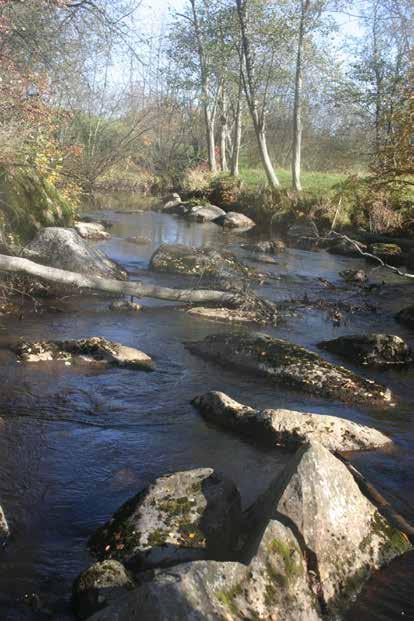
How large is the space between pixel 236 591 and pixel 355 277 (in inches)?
508

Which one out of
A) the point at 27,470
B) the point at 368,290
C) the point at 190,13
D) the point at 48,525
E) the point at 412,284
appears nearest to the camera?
the point at 48,525

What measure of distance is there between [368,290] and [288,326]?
405cm

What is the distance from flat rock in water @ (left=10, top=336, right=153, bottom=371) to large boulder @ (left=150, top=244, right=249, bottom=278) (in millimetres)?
5543

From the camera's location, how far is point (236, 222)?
2616 centimetres

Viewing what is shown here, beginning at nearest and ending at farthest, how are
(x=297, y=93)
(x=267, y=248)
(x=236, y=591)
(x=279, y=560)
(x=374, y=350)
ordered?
(x=236, y=591) < (x=279, y=560) < (x=374, y=350) < (x=267, y=248) < (x=297, y=93)

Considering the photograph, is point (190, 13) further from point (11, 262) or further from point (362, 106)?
point (11, 262)

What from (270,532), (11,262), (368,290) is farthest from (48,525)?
(368,290)

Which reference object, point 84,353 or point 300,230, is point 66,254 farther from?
point 300,230

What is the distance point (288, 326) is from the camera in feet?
36.7

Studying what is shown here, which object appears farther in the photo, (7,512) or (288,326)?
(288,326)

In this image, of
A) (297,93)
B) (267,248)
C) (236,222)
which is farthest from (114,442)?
(297,93)

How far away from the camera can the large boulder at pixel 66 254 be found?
42.4 feet

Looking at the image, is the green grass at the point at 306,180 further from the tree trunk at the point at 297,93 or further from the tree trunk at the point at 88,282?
the tree trunk at the point at 88,282

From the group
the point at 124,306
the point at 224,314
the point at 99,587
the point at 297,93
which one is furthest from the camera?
the point at 297,93
